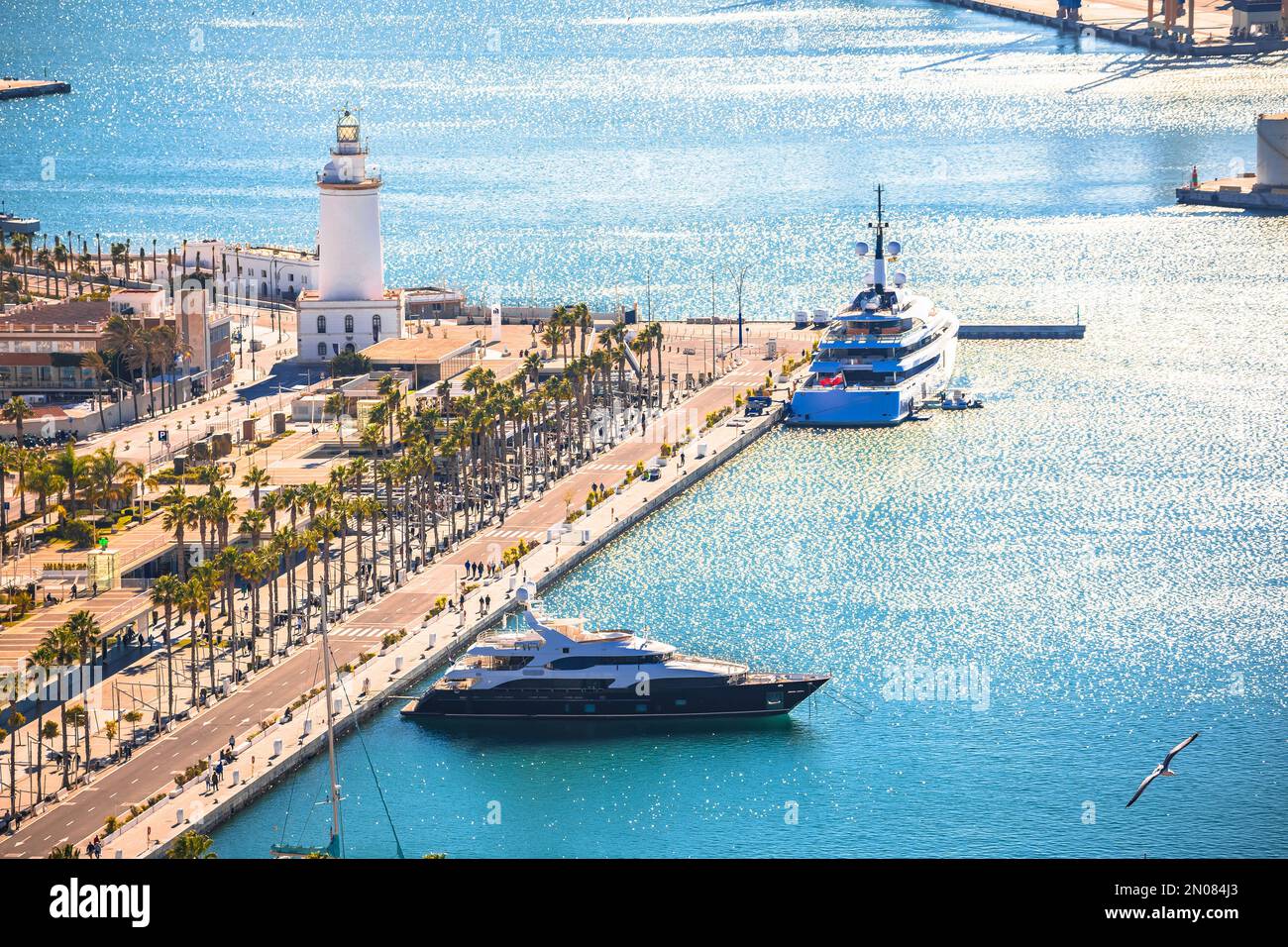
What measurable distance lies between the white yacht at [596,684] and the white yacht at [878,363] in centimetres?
4578

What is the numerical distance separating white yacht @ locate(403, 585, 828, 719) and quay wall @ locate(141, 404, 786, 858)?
151 centimetres

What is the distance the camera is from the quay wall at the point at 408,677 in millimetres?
60594

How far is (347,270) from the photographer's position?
411ft

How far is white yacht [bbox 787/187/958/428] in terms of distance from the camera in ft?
382

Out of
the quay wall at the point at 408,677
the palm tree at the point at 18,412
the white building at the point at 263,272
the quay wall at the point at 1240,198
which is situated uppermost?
the quay wall at the point at 1240,198

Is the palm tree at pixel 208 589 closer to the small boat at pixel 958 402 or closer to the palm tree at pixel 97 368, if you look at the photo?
the palm tree at pixel 97 368

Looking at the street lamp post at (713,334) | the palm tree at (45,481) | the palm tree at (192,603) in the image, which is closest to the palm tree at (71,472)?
the palm tree at (45,481)

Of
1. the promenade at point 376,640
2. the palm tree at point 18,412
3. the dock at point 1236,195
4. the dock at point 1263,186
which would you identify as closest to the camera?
the promenade at point 376,640

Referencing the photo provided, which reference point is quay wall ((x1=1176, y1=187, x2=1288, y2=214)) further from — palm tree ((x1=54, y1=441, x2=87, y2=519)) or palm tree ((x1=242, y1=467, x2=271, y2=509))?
palm tree ((x1=54, y1=441, x2=87, y2=519))

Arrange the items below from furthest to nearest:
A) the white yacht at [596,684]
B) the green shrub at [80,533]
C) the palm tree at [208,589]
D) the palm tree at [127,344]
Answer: the palm tree at [127,344] < the green shrub at [80,533] < the palm tree at [208,589] < the white yacht at [596,684]

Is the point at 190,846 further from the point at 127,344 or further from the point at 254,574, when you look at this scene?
the point at 127,344
